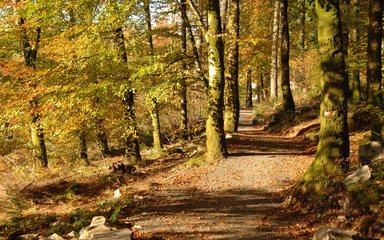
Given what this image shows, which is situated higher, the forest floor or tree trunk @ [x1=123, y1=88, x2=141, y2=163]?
tree trunk @ [x1=123, y1=88, x2=141, y2=163]

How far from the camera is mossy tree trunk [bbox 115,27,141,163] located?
13.6 meters

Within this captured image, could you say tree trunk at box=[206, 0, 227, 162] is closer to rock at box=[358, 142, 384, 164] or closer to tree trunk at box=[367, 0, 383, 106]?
rock at box=[358, 142, 384, 164]

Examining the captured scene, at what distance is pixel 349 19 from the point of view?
1711cm

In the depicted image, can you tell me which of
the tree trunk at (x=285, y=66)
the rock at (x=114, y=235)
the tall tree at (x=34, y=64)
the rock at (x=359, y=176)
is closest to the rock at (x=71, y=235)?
the rock at (x=114, y=235)

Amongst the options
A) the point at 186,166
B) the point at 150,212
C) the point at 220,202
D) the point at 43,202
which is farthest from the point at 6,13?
the point at 220,202

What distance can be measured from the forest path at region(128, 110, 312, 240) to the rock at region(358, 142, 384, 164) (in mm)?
2149

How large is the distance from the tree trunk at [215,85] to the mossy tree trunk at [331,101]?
421cm

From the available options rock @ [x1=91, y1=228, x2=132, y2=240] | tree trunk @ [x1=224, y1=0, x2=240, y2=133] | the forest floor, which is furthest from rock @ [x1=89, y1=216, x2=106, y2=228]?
tree trunk @ [x1=224, y1=0, x2=240, y2=133]

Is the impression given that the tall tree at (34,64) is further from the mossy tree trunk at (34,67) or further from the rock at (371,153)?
the rock at (371,153)

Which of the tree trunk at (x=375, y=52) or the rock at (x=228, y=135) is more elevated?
the tree trunk at (x=375, y=52)

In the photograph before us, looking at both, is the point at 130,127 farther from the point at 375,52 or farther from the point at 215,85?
the point at 375,52

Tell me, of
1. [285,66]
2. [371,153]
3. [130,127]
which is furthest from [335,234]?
[285,66]

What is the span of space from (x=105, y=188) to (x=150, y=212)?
4.21 m

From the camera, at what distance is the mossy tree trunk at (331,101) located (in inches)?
293
